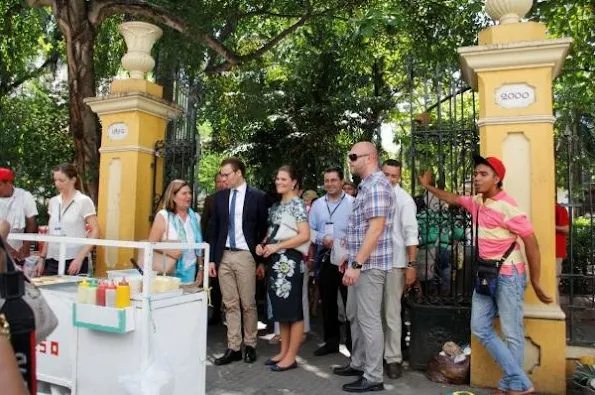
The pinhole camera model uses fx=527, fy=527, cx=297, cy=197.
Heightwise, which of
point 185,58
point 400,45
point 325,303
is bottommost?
point 325,303

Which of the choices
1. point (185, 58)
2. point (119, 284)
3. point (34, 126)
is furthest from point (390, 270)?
point (34, 126)

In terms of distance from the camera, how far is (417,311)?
4.91m

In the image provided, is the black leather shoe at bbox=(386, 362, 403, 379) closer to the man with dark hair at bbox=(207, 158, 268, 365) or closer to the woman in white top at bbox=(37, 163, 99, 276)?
the man with dark hair at bbox=(207, 158, 268, 365)

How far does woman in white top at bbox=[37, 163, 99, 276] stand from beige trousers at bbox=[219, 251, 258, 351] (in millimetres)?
1266

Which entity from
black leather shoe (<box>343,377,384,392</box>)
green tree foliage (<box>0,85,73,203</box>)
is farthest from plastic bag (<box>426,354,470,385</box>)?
green tree foliage (<box>0,85,73,203</box>)

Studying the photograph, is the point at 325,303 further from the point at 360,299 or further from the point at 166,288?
the point at 166,288

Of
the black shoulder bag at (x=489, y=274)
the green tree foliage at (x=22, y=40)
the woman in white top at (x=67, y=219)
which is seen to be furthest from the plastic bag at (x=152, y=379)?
the green tree foliage at (x=22, y=40)

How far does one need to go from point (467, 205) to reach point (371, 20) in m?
2.21

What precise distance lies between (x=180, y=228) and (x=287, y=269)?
3.37ft

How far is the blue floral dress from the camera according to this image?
15.5 feet

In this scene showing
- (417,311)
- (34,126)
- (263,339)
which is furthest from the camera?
(34,126)

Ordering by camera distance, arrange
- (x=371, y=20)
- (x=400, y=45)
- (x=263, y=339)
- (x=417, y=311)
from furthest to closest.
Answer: (x=400, y=45) → (x=263, y=339) → (x=371, y=20) → (x=417, y=311)

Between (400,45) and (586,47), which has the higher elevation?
(400,45)

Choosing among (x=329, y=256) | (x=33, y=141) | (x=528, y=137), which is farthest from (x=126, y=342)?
(x=33, y=141)
